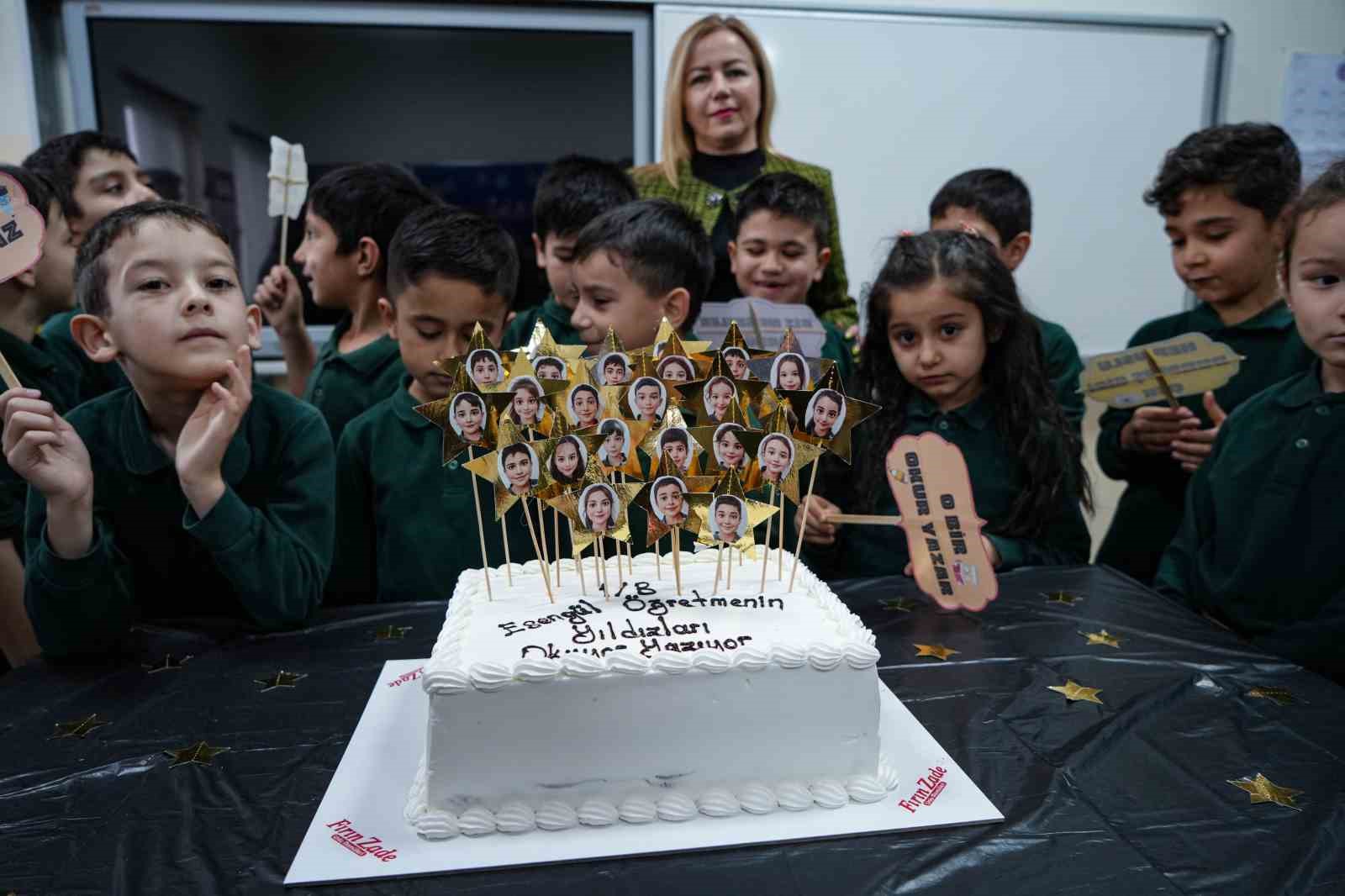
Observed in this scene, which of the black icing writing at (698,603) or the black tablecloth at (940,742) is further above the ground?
the black icing writing at (698,603)

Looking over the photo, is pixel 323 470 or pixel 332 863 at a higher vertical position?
pixel 323 470

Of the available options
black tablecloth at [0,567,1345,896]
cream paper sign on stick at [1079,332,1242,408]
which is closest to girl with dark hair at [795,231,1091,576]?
cream paper sign on stick at [1079,332,1242,408]

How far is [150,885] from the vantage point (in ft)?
2.60

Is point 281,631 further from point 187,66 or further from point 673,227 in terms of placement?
point 187,66

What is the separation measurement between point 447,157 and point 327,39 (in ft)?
2.07

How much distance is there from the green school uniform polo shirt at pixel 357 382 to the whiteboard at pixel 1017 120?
2.08 m

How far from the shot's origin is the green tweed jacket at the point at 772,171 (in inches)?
94.6

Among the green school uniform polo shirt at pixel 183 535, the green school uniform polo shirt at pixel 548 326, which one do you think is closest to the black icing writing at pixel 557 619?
the green school uniform polo shirt at pixel 183 535

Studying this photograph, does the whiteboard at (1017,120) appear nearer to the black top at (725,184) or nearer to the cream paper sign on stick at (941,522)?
the black top at (725,184)

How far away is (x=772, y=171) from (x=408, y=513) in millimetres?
1342

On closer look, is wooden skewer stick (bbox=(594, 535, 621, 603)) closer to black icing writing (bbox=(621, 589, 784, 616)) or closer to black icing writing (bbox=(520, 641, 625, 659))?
black icing writing (bbox=(621, 589, 784, 616))

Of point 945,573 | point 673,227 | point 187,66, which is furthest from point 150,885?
point 187,66

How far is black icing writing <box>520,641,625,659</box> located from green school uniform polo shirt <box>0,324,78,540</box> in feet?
3.75

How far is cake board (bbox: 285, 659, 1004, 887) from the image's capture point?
0.85 meters
